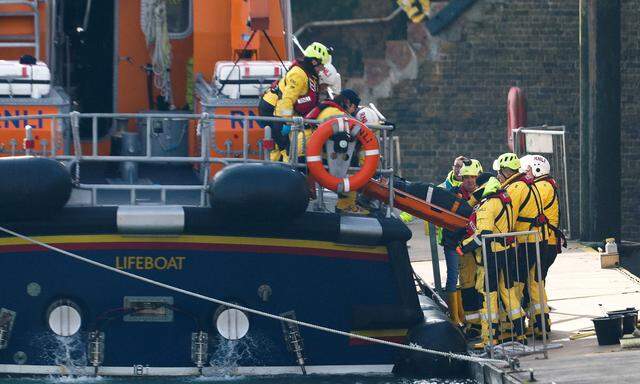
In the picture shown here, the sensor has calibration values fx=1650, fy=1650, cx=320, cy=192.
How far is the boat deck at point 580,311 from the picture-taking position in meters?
10.5

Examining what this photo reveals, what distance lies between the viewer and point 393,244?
11.4 meters

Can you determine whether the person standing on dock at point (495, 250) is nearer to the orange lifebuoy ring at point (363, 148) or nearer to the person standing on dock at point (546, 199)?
the person standing on dock at point (546, 199)

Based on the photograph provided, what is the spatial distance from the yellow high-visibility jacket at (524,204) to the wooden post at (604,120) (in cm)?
713

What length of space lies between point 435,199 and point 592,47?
285 inches

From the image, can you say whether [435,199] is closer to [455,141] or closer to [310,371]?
[310,371]

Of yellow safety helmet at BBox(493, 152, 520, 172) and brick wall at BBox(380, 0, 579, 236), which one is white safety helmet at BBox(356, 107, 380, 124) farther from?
brick wall at BBox(380, 0, 579, 236)

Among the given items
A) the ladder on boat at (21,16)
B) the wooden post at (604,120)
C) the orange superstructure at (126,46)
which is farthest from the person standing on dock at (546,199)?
the wooden post at (604,120)

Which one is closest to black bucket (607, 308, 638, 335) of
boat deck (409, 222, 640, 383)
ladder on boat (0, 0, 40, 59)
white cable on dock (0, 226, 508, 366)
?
boat deck (409, 222, 640, 383)

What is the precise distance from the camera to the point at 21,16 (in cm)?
1363

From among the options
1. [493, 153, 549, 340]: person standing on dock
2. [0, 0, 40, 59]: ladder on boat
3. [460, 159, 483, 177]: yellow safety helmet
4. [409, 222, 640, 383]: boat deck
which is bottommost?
[409, 222, 640, 383]: boat deck

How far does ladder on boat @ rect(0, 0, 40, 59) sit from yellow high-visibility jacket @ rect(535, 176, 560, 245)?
4.32 meters

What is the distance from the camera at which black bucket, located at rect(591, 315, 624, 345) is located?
1147 cm

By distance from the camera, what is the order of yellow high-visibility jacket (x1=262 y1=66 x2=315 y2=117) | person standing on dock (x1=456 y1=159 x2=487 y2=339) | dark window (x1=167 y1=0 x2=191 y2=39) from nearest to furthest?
yellow high-visibility jacket (x1=262 y1=66 x2=315 y2=117) < person standing on dock (x1=456 y1=159 x2=487 y2=339) < dark window (x1=167 y1=0 x2=191 y2=39)

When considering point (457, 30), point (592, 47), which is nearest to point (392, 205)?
point (592, 47)
